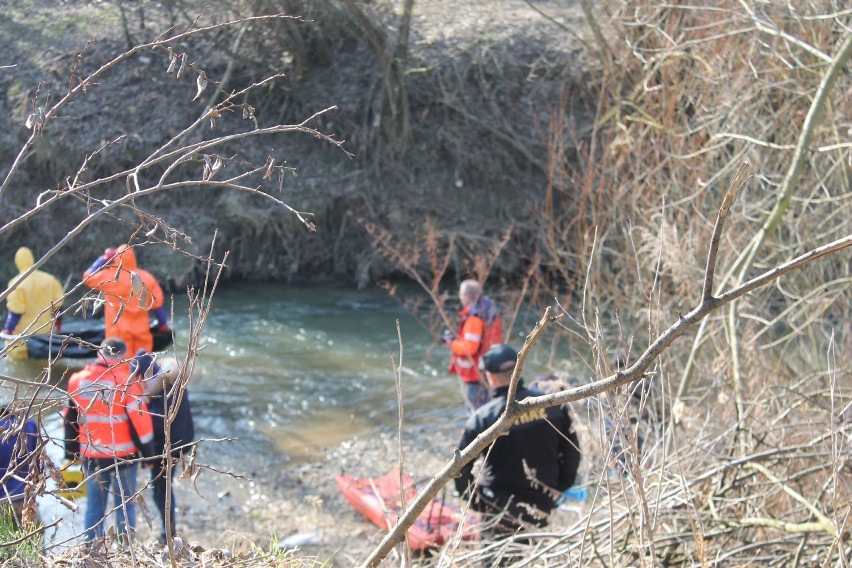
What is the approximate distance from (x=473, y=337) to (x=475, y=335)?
2cm

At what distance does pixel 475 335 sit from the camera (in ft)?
25.7

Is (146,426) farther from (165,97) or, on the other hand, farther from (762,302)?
(165,97)

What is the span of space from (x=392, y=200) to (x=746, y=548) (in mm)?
11120

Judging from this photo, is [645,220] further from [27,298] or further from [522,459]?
[27,298]

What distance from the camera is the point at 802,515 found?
4.54 meters

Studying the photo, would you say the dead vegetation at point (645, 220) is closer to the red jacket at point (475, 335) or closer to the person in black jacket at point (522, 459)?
the person in black jacket at point (522, 459)

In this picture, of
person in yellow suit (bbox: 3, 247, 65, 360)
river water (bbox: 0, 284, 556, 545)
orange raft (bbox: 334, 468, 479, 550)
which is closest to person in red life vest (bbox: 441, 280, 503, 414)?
orange raft (bbox: 334, 468, 479, 550)

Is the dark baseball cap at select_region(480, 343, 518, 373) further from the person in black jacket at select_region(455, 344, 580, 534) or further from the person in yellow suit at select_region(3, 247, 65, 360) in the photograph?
the person in yellow suit at select_region(3, 247, 65, 360)

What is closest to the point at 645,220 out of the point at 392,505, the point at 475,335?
the point at 475,335

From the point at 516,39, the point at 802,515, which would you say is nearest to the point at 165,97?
the point at 516,39

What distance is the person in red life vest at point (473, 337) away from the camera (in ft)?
25.7

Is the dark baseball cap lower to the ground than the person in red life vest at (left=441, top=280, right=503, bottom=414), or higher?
higher

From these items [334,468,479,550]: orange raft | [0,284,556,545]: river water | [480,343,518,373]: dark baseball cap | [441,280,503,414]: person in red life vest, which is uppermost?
[480,343,518,373]: dark baseball cap

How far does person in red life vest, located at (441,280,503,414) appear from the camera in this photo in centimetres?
782
